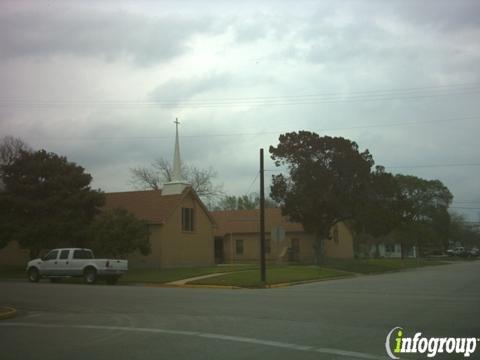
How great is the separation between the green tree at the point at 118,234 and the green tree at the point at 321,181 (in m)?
15.6

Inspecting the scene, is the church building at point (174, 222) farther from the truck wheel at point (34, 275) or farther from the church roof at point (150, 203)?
the truck wheel at point (34, 275)

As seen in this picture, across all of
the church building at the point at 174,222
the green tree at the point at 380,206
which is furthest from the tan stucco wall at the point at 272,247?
the church building at the point at 174,222

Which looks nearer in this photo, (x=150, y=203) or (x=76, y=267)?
(x=76, y=267)

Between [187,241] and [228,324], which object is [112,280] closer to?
[187,241]

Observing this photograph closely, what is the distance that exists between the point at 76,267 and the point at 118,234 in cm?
461

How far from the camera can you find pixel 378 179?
156ft

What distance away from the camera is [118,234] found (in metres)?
34.4

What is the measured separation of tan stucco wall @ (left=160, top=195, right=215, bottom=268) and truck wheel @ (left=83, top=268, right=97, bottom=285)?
404 inches

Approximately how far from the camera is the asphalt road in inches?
389

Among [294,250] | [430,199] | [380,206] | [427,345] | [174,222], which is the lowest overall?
[427,345]

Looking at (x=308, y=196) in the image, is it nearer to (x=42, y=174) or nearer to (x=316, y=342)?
(x=42, y=174)

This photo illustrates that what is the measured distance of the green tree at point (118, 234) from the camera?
34.5 m

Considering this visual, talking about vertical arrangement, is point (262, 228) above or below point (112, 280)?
above

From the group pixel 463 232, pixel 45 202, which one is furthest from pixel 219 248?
pixel 463 232
